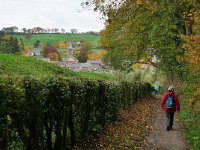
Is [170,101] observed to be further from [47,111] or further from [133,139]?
[47,111]

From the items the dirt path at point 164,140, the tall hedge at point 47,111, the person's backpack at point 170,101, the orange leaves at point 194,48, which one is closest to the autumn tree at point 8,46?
the orange leaves at point 194,48

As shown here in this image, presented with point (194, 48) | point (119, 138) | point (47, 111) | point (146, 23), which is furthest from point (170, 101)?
point (146, 23)

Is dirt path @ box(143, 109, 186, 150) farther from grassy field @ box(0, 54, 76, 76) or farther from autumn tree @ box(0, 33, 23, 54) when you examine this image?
autumn tree @ box(0, 33, 23, 54)

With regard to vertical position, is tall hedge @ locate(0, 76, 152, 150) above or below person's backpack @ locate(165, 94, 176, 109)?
above

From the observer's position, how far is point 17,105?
21.7 ft

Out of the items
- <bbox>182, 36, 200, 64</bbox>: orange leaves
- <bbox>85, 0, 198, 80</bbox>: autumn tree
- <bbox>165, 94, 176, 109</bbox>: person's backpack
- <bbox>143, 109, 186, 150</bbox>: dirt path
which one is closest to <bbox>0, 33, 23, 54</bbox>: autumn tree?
<bbox>85, 0, 198, 80</bbox>: autumn tree

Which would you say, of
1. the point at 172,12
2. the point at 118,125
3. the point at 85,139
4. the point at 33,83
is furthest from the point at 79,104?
the point at 172,12

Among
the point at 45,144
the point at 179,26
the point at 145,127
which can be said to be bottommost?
the point at 145,127

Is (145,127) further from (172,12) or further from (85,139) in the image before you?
(172,12)

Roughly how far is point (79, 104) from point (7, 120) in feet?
16.5

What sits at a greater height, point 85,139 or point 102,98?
point 102,98

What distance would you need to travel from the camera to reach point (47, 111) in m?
8.45

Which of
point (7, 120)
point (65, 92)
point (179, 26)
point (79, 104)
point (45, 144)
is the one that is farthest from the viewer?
point (179, 26)

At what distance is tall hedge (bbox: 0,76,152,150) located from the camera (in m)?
6.41
